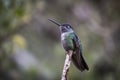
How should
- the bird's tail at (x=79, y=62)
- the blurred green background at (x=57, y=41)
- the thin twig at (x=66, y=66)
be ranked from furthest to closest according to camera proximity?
the blurred green background at (x=57, y=41) → the bird's tail at (x=79, y=62) → the thin twig at (x=66, y=66)

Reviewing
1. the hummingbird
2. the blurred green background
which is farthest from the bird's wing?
the blurred green background

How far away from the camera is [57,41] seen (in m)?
13.7

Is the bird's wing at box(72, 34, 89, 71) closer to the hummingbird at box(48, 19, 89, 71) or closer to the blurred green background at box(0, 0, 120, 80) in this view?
the hummingbird at box(48, 19, 89, 71)

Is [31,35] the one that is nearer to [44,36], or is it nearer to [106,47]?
[44,36]

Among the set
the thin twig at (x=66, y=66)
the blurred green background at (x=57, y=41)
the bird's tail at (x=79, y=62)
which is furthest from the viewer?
the blurred green background at (x=57, y=41)

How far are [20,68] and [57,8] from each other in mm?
2565

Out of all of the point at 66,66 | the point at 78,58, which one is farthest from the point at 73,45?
the point at 66,66

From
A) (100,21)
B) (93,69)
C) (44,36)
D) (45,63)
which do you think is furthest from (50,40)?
(93,69)

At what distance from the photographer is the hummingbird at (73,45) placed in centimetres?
437

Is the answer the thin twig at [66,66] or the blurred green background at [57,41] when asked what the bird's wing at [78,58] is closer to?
the thin twig at [66,66]

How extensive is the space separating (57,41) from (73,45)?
9228 mm

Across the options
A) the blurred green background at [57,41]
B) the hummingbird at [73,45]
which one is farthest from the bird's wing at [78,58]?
the blurred green background at [57,41]

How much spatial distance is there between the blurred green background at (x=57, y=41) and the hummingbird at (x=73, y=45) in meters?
4.54

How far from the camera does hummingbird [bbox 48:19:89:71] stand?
4.37 m
